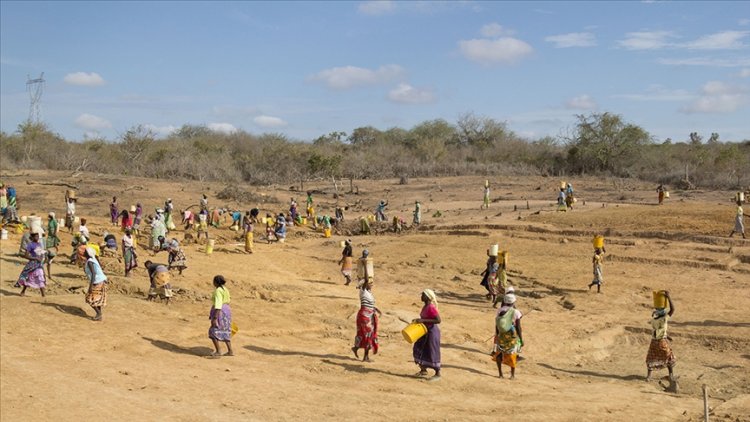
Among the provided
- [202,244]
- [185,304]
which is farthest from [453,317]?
[202,244]

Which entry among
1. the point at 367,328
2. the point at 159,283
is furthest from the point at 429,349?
the point at 159,283

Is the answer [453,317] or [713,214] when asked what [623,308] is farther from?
[713,214]

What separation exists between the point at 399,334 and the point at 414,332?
373 centimetres

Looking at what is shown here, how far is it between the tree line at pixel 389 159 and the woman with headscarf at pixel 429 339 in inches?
1314

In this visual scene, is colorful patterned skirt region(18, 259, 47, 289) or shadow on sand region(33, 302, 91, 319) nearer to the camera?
shadow on sand region(33, 302, 91, 319)

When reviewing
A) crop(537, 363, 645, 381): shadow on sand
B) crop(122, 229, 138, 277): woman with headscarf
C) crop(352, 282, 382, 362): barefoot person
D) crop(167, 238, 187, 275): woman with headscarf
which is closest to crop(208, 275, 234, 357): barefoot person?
crop(352, 282, 382, 362): barefoot person

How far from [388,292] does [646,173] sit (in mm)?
33963

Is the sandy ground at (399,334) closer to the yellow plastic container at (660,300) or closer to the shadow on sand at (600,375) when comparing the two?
the shadow on sand at (600,375)

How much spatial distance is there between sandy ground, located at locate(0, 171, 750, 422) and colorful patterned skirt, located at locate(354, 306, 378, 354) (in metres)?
0.37

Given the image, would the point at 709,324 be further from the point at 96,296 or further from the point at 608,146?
the point at 608,146

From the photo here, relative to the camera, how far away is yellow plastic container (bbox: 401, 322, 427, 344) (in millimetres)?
10852

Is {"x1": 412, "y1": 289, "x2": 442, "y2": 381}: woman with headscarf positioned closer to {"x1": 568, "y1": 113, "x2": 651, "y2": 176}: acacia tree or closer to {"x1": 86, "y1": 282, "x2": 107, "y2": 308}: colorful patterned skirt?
{"x1": 86, "y1": 282, "x2": 107, "y2": 308}: colorful patterned skirt

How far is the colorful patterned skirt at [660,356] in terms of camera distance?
11.8 m

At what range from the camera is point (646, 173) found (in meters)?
48.0
